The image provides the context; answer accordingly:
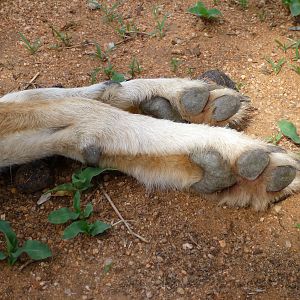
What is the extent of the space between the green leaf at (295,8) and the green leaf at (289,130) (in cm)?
135

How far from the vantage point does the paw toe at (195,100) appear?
373 cm

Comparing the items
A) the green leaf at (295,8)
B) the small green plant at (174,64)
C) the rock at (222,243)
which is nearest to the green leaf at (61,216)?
the rock at (222,243)

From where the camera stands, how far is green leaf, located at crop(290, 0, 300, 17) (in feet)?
15.5

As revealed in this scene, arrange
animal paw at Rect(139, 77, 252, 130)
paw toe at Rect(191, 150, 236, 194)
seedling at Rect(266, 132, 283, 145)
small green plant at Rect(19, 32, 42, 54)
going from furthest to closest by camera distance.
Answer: small green plant at Rect(19, 32, 42, 54) → seedling at Rect(266, 132, 283, 145) → animal paw at Rect(139, 77, 252, 130) → paw toe at Rect(191, 150, 236, 194)

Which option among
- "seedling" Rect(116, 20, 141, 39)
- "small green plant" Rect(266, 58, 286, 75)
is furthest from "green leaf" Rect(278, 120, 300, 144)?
"seedling" Rect(116, 20, 141, 39)

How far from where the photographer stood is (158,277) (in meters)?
3.12

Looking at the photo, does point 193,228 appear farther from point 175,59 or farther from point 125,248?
point 175,59

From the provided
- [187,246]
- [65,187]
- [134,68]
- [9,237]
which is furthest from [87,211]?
[134,68]

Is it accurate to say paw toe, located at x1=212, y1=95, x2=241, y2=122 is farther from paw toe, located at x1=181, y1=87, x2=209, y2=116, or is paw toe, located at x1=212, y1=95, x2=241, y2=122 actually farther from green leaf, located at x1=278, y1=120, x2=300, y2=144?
green leaf, located at x1=278, y1=120, x2=300, y2=144

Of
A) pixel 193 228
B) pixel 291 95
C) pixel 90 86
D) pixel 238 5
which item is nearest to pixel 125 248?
pixel 193 228

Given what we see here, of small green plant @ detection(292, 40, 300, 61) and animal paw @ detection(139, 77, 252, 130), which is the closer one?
animal paw @ detection(139, 77, 252, 130)

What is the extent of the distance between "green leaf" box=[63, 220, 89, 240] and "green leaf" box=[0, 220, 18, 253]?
12.0 inches

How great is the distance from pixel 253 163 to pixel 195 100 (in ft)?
2.48

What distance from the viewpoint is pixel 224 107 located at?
369cm
